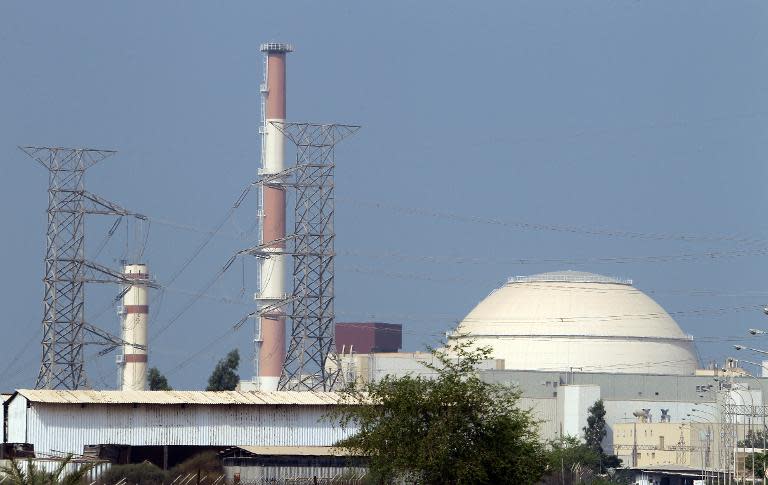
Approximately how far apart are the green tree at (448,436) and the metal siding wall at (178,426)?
17.3 metres

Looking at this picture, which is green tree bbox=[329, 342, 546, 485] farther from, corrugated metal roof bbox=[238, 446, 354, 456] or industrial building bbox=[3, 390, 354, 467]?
industrial building bbox=[3, 390, 354, 467]

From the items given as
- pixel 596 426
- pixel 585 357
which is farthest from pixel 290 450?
pixel 585 357

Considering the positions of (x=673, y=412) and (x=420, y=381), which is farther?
(x=673, y=412)

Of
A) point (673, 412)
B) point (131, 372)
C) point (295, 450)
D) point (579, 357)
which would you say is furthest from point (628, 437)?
point (295, 450)

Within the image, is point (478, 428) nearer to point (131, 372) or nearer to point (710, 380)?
point (131, 372)

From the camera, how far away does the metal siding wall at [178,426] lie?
54.1 metres

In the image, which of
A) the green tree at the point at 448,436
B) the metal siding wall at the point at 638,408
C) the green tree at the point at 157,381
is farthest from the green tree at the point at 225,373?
the green tree at the point at 448,436

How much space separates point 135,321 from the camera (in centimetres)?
11600

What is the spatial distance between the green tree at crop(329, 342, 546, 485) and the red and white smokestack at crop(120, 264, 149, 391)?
254 feet

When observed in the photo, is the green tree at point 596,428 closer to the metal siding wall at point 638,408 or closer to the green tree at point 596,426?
the green tree at point 596,426

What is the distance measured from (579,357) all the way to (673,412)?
16771 millimetres

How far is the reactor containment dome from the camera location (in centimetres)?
13225

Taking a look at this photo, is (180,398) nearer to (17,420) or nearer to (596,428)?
(17,420)

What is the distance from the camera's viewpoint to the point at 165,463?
180 feet
